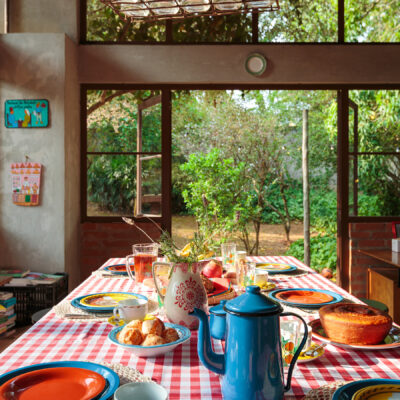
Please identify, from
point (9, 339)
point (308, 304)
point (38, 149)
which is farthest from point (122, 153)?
point (308, 304)

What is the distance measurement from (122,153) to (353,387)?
11.6 ft

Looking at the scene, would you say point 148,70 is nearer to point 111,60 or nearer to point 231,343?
point 111,60

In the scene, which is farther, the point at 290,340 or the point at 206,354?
the point at 290,340

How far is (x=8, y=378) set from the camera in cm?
108

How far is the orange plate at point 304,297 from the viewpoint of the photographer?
1.82 meters

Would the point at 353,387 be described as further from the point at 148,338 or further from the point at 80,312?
the point at 80,312

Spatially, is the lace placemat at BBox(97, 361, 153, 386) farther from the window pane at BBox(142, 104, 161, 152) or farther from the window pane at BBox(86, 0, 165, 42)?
the window pane at BBox(86, 0, 165, 42)

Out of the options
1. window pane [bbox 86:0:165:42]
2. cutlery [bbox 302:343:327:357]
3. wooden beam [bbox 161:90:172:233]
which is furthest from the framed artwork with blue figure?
cutlery [bbox 302:343:327:357]

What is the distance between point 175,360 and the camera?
126cm

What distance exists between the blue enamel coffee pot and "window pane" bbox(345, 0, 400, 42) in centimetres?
404

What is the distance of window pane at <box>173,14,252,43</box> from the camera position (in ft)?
14.0

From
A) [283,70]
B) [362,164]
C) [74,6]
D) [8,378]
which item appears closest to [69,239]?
[74,6]

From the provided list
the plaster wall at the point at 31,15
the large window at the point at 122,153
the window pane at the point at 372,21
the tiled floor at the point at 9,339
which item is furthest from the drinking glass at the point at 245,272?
the window pane at the point at 372,21

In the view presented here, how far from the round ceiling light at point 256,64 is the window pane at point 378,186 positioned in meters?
1.22
